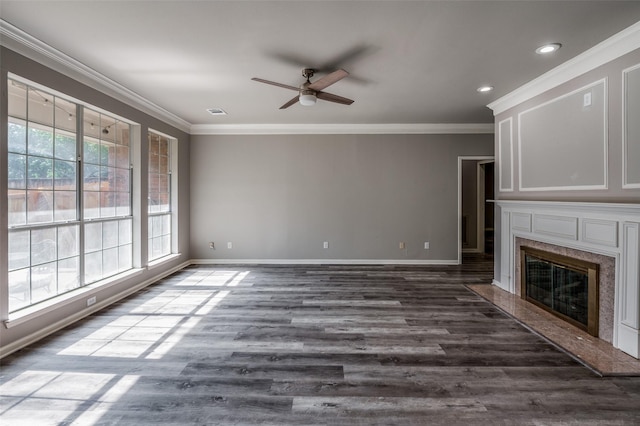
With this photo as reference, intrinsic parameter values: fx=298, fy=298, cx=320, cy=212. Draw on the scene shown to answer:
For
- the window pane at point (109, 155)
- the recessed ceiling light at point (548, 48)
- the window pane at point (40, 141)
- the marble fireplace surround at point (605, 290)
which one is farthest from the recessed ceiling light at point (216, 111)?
the marble fireplace surround at point (605, 290)

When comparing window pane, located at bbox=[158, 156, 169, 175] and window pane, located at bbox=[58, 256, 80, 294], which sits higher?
window pane, located at bbox=[158, 156, 169, 175]

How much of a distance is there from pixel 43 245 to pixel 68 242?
0.97 feet

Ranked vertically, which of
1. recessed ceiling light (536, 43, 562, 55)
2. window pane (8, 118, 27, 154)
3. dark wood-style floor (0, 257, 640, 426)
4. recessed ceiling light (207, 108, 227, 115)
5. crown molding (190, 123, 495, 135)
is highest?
recessed ceiling light (207, 108, 227, 115)

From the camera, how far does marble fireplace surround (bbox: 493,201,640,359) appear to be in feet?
8.06

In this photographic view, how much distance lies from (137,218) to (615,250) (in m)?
5.55

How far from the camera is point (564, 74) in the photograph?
126 inches

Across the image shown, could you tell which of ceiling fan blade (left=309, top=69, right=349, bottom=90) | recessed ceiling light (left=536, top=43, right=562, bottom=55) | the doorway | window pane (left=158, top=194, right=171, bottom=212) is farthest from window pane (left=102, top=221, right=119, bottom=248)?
the doorway

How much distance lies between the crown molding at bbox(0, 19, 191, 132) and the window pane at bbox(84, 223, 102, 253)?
165 centimetres

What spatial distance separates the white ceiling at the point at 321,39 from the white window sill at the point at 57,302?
96.4 inches

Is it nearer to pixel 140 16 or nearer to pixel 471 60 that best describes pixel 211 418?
pixel 140 16

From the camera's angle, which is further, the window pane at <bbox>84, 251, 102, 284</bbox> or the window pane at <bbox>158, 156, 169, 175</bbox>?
the window pane at <bbox>158, 156, 169, 175</bbox>

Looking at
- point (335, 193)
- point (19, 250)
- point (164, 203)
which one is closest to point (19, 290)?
point (19, 250)

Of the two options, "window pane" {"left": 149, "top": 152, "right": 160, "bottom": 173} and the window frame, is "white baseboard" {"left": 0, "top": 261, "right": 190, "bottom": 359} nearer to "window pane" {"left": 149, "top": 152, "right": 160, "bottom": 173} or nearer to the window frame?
the window frame

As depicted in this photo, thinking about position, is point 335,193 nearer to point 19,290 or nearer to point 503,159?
point 503,159
